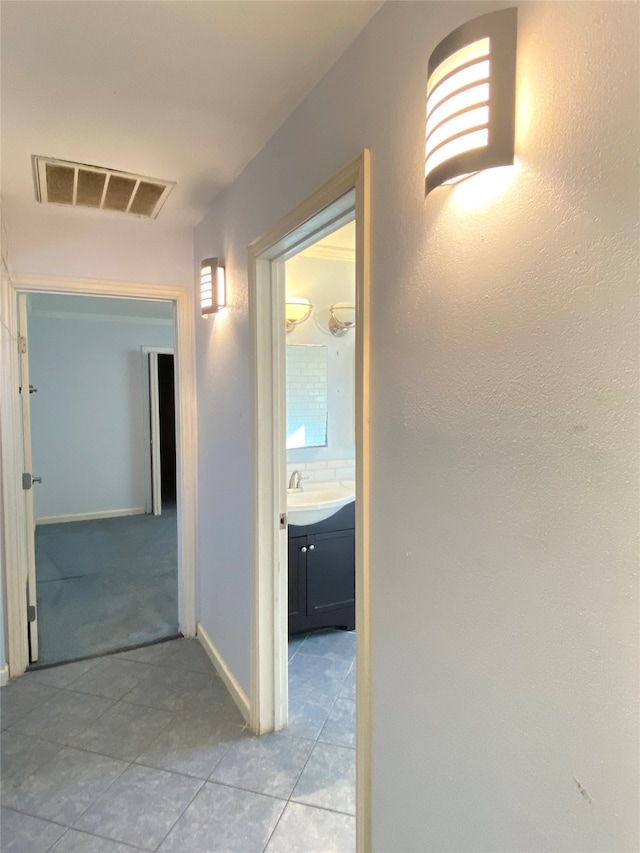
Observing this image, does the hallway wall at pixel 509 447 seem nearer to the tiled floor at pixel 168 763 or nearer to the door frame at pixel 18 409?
the tiled floor at pixel 168 763

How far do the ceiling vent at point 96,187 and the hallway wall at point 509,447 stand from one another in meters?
1.20

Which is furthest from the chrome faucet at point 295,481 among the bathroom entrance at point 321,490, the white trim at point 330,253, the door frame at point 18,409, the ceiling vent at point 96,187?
the ceiling vent at point 96,187

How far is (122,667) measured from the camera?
103 inches

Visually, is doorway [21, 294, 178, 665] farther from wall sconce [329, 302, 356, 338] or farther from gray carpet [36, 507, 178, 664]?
wall sconce [329, 302, 356, 338]

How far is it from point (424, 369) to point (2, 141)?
1.84 metres

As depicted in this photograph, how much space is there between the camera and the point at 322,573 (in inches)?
111

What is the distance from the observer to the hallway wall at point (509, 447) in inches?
26.4

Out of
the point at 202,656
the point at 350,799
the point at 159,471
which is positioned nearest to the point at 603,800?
the point at 350,799

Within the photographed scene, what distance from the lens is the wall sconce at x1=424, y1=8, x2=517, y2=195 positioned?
2.58ft

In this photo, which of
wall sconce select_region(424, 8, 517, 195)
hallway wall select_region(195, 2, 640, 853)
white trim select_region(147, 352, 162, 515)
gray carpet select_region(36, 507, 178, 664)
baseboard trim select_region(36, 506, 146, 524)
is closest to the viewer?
hallway wall select_region(195, 2, 640, 853)

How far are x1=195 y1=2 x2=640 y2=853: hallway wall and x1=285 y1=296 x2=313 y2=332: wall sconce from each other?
160 centimetres

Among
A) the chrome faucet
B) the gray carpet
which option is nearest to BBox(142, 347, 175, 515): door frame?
the gray carpet

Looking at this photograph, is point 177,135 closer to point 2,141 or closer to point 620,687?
point 2,141

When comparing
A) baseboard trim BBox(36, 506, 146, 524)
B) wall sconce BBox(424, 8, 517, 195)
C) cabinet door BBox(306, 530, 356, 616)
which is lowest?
baseboard trim BBox(36, 506, 146, 524)
